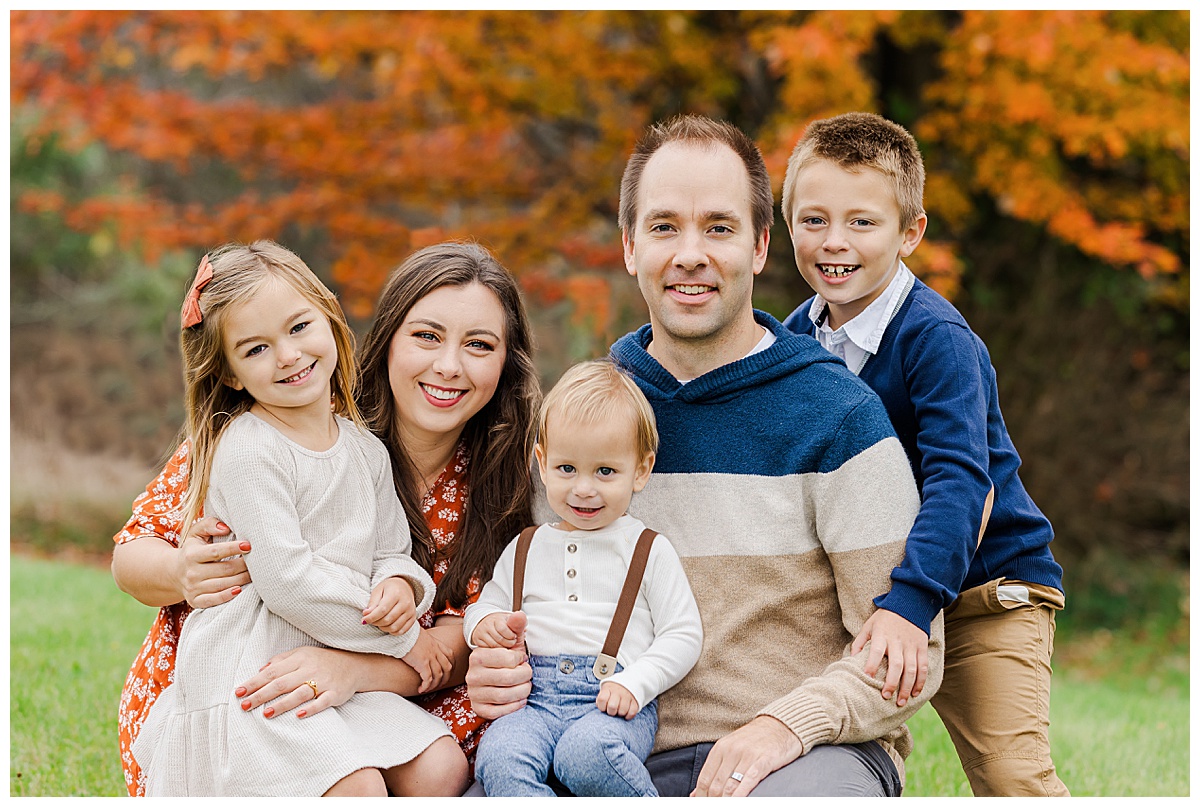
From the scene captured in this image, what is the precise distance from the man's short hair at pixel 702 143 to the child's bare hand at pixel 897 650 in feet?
3.37

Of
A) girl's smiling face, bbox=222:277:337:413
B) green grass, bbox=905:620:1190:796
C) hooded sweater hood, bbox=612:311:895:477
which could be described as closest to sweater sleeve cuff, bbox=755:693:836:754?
hooded sweater hood, bbox=612:311:895:477

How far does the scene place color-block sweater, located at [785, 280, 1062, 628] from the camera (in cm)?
266

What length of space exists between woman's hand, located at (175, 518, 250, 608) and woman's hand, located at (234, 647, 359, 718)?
194 millimetres

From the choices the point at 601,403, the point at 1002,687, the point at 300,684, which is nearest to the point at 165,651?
the point at 300,684

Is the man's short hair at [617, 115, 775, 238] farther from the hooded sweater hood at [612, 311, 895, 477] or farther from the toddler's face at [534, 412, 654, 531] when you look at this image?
the toddler's face at [534, 412, 654, 531]

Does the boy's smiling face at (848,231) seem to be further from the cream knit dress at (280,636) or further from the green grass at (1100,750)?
the green grass at (1100,750)

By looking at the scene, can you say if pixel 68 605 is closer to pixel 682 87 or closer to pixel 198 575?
pixel 198 575

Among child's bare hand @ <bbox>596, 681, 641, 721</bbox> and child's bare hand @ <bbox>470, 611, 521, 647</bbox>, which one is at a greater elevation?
child's bare hand @ <bbox>470, 611, 521, 647</bbox>

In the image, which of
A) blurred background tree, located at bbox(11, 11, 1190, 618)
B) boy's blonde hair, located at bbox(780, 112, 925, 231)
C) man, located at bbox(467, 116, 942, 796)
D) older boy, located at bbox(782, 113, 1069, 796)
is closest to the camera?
man, located at bbox(467, 116, 942, 796)

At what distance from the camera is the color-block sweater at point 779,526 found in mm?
2703

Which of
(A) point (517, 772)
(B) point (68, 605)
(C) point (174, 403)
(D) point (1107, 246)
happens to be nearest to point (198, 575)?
(A) point (517, 772)

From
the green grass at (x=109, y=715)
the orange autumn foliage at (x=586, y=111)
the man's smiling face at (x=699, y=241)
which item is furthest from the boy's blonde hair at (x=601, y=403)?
the orange autumn foliage at (x=586, y=111)

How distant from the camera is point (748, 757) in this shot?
2535 mm

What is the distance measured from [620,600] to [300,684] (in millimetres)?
744
